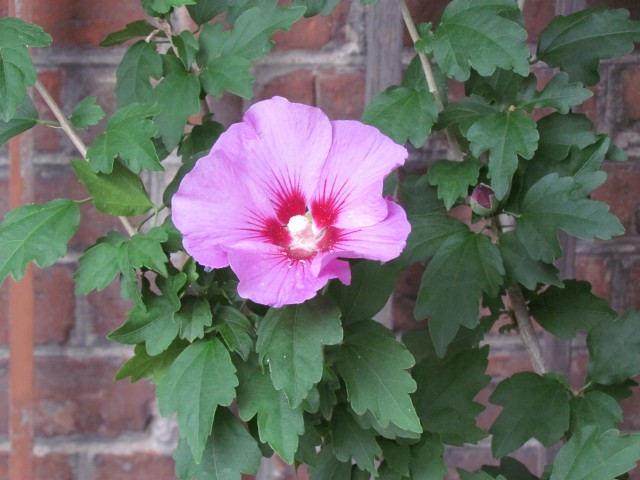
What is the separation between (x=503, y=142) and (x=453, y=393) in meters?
0.22

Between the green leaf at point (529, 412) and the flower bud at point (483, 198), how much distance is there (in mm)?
150

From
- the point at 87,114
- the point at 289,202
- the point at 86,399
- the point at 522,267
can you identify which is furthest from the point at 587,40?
the point at 86,399

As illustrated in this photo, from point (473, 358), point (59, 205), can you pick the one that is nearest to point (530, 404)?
point (473, 358)

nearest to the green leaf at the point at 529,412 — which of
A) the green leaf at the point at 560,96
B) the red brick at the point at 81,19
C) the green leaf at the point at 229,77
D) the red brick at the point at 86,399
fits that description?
the green leaf at the point at 560,96

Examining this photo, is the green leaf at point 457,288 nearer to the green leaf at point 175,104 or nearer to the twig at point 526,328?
the twig at point 526,328

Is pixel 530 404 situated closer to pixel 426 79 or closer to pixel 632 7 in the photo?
pixel 426 79

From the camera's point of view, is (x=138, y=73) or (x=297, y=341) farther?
(x=138, y=73)

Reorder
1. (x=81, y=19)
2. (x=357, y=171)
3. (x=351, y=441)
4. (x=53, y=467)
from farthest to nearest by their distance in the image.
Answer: (x=53, y=467) → (x=81, y=19) → (x=351, y=441) → (x=357, y=171)

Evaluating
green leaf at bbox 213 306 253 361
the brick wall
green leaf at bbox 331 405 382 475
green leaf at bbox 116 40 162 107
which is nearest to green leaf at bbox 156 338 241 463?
green leaf at bbox 213 306 253 361

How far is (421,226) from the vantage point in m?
0.65

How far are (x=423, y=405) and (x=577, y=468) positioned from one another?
0.46ft

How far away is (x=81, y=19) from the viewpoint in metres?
0.83

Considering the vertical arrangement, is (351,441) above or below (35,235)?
below

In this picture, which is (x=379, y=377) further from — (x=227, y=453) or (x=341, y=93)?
(x=341, y=93)
